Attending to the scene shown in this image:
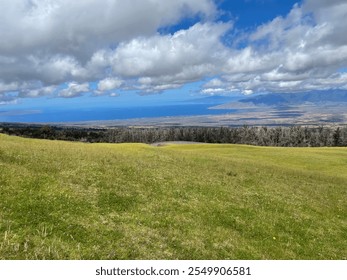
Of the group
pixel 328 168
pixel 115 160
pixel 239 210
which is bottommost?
pixel 328 168

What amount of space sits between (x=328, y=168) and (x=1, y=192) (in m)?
51.8

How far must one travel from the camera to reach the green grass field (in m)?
15.0

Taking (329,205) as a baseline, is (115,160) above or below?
above

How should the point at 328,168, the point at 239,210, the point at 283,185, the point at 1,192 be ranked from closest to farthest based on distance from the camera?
the point at 1,192
the point at 239,210
the point at 283,185
the point at 328,168

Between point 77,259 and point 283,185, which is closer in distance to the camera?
point 77,259

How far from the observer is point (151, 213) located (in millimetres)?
20016

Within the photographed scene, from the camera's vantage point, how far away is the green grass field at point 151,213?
1498cm

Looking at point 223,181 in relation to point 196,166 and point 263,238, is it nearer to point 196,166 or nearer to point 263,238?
point 196,166

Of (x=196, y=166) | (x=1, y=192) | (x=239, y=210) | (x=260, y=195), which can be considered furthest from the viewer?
(x=196, y=166)

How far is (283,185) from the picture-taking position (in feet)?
110

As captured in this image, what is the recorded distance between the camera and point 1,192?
18.4 metres

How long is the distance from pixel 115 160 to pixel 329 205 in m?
20.0
